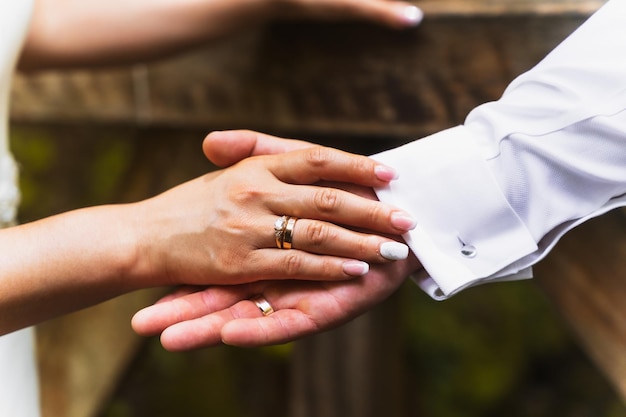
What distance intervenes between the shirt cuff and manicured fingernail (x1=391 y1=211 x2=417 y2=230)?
0.02 m

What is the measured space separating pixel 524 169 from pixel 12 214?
59 cm

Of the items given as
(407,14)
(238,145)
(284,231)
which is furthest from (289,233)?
(407,14)

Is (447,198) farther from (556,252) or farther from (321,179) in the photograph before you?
(556,252)

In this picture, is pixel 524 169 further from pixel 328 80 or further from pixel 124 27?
pixel 124 27

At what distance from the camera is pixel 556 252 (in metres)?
0.83

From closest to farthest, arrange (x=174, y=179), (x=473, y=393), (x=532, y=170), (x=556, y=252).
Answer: (x=532, y=170) < (x=556, y=252) < (x=174, y=179) < (x=473, y=393)

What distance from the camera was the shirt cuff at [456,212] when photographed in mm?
571

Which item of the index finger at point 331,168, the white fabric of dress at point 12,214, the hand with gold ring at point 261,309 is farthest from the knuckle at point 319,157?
the white fabric of dress at point 12,214

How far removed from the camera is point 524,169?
1.86ft

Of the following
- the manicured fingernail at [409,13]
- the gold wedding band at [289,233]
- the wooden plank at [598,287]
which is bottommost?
the wooden plank at [598,287]

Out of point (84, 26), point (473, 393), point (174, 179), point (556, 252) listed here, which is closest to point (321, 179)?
point (556, 252)

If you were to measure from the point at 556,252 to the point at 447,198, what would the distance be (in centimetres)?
32

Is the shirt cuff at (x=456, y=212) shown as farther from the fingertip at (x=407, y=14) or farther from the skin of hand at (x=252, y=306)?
the fingertip at (x=407, y=14)

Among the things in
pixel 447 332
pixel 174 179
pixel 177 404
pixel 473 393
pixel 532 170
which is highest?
pixel 174 179
